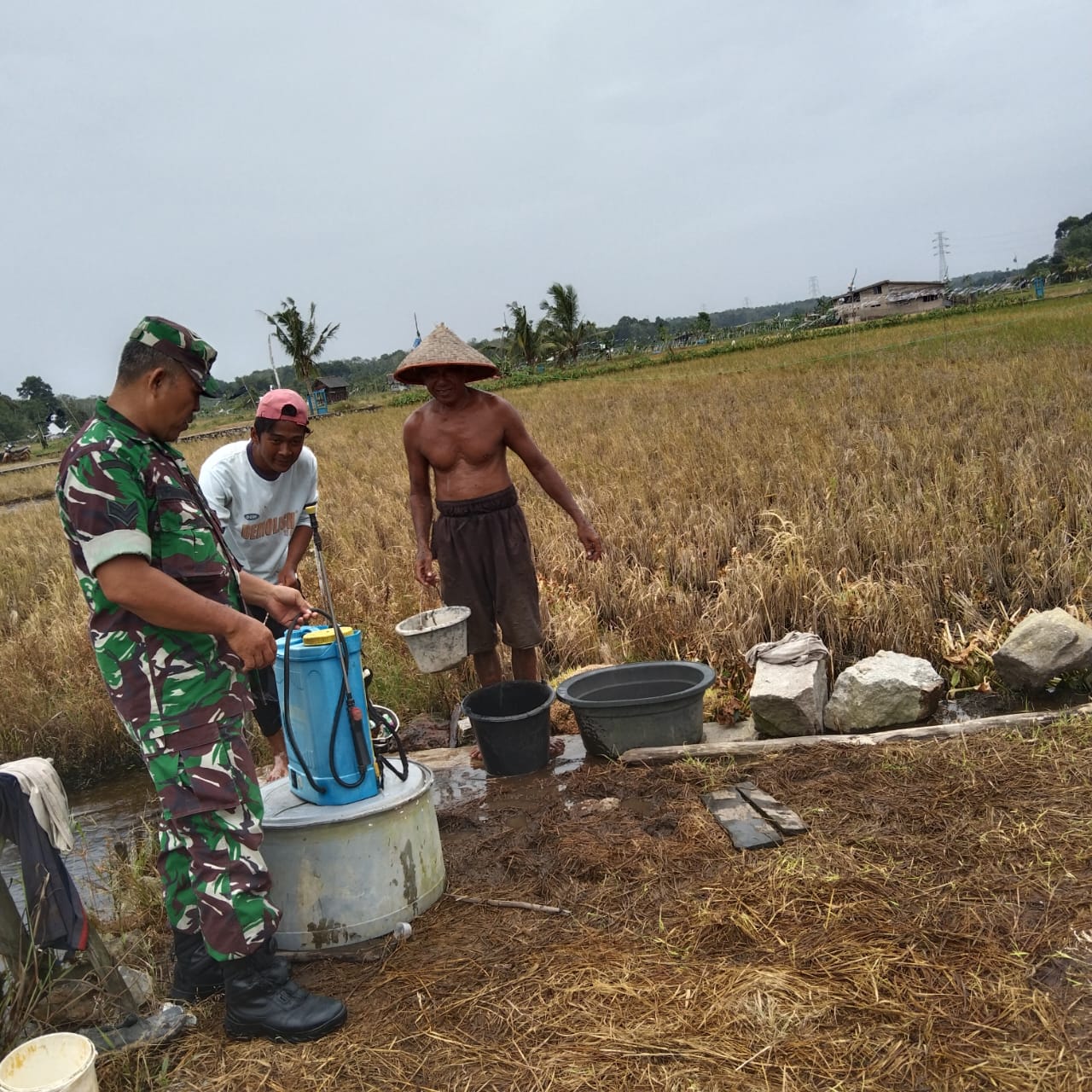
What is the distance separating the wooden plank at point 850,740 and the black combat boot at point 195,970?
1.83 meters

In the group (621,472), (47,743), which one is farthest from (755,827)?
(621,472)

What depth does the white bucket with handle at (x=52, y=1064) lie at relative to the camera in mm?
1878

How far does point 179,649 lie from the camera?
7.27ft

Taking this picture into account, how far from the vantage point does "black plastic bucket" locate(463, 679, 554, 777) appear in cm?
378

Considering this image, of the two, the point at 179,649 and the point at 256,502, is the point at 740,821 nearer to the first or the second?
the point at 179,649

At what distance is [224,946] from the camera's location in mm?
2195

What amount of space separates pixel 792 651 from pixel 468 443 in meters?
1.75

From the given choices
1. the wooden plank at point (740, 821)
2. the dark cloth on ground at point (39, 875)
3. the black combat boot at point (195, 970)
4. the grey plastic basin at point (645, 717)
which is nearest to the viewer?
the dark cloth on ground at point (39, 875)

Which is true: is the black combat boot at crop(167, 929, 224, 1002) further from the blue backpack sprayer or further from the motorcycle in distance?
the motorcycle in distance

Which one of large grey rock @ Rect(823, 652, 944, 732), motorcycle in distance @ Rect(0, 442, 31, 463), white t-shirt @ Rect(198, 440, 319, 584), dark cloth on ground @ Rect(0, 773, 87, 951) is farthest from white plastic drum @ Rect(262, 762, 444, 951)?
motorcycle in distance @ Rect(0, 442, 31, 463)

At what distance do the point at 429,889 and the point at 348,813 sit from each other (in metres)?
0.45

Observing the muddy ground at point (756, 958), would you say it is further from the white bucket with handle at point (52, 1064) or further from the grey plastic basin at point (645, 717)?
the grey plastic basin at point (645, 717)

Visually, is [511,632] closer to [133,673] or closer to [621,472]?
[133,673]

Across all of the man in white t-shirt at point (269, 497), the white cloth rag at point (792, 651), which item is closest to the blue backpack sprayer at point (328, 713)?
the man in white t-shirt at point (269, 497)
